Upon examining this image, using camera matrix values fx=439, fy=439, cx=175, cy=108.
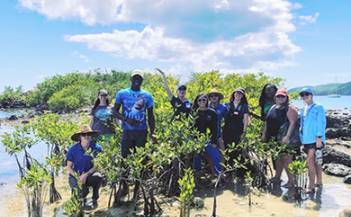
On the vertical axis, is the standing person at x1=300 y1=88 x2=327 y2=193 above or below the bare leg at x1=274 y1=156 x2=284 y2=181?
above

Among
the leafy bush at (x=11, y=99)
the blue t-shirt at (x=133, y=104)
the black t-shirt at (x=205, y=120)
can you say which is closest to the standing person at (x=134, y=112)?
the blue t-shirt at (x=133, y=104)

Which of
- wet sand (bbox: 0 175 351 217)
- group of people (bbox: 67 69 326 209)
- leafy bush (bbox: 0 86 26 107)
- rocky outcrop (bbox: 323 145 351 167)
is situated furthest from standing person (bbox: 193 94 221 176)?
leafy bush (bbox: 0 86 26 107)

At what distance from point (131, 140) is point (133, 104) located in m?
0.60

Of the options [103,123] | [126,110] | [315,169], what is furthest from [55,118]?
[315,169]

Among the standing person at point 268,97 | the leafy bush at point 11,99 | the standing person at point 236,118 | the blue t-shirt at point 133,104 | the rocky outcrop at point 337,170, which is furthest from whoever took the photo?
the leafy bush at point 11,99

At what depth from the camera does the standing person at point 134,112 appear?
276 inches

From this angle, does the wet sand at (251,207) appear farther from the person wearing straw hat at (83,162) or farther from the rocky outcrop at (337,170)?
the rocky outcrop at (337,170)

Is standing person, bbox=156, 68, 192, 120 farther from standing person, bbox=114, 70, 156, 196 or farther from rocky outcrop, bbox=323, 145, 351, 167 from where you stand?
rocky outcrop, bbox=323, 145, 351, 167

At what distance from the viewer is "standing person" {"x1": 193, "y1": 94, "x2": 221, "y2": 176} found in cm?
758

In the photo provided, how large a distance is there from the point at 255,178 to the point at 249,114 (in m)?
1.24

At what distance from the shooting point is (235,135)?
848 centimetres

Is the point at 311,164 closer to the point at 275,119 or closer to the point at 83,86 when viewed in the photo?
the point at 275,119

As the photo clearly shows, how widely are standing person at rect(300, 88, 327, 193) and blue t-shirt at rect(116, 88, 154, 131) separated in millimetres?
2835

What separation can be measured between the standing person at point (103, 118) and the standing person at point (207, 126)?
206 centimetres
